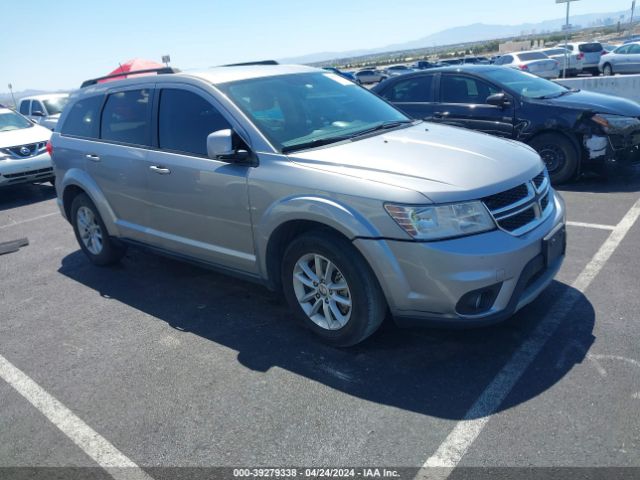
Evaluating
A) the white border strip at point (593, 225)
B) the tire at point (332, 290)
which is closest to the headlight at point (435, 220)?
the tire at point (332, 290)

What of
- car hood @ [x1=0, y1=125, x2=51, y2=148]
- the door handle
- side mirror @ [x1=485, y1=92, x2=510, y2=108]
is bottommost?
car hood @ [x1=0, y1=125, x2=51, y2=148]

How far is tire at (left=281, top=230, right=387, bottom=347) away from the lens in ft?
11.3

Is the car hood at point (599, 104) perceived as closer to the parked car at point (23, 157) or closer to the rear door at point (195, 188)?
the rear door at point (195, 188)

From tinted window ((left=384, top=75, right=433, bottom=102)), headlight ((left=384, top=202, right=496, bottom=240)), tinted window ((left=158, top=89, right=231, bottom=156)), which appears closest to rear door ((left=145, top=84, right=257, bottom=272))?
tinted window ((left=158, top=89, right=231, bottom=156))

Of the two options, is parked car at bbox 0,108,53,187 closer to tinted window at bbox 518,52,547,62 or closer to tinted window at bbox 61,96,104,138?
tinted window at bbox 61,96,104,138

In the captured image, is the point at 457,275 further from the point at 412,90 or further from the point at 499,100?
the point at 412,90

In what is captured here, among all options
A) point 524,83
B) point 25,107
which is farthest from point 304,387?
point 25,107

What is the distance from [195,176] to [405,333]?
195 centimetres

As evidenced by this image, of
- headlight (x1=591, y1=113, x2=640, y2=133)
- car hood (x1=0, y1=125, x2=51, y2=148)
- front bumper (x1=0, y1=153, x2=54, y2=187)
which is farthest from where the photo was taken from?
car hood (x1=0, y1=125, x2=51, y2=148)

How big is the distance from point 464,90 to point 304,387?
598cm

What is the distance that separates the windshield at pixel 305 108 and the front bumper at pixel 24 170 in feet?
22.9

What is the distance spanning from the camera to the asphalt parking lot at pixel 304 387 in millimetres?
2785

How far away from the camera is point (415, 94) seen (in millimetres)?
8555

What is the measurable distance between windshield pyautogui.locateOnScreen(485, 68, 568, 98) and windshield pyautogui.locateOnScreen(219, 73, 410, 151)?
363 cm
